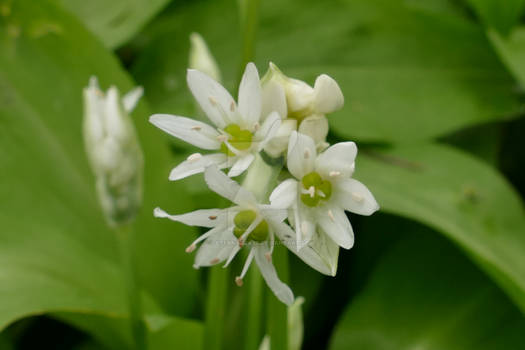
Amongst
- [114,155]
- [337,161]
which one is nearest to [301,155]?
[337,161]

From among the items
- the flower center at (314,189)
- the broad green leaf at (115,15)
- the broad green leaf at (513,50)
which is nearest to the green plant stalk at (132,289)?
the flower center at (314,189)

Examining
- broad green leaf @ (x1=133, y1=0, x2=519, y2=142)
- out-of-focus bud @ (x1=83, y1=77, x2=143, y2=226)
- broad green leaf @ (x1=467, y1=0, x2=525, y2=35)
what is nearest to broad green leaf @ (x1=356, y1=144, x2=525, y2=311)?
broad green leaf @ (x1=133, y1=0, x2=519, y2=142)

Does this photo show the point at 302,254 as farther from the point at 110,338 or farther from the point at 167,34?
the point at 167,34

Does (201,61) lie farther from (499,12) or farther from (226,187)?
(499,12)

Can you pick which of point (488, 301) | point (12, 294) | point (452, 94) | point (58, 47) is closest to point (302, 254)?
point (12, 294)

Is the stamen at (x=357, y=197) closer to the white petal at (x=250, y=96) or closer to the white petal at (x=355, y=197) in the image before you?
the white petal at (x=355, y=197)
